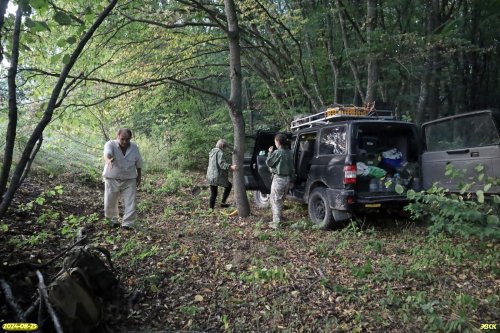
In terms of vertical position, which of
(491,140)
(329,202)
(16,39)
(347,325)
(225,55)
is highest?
A: (225,55)

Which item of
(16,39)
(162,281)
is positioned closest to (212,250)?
(162,281)

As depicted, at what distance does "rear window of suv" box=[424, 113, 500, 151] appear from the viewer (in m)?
5.83

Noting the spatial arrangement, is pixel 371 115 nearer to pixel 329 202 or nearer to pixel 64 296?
pixel 329 202

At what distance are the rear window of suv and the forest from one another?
1385mm

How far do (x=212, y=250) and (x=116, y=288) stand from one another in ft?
5.97

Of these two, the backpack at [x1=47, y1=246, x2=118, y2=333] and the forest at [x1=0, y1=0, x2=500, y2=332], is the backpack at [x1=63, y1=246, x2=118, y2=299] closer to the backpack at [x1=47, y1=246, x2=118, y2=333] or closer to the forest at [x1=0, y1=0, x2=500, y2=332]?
the backpack at [x1=47, y1=246, x2=118, y2=333]

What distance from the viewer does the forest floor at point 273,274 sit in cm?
370

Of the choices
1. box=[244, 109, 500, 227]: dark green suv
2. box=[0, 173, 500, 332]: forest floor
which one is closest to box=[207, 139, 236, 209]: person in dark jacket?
box=[0, 173, 500, 332]: forest floor

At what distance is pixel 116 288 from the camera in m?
4.00

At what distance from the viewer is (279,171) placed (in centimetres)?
715

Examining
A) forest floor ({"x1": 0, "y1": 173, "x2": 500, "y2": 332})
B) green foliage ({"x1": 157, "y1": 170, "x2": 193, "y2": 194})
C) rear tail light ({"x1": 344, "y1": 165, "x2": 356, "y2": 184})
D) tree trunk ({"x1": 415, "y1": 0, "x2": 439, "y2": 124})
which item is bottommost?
forest floor ({"x1": 0, "y1": 173, "x2": 500, "y2": 332})

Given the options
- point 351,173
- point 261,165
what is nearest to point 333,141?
point 351,173

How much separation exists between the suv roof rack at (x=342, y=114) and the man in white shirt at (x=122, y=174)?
369 centimetres

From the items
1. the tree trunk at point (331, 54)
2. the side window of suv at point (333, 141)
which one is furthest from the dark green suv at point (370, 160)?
the tree trunk at point (331, 54)
